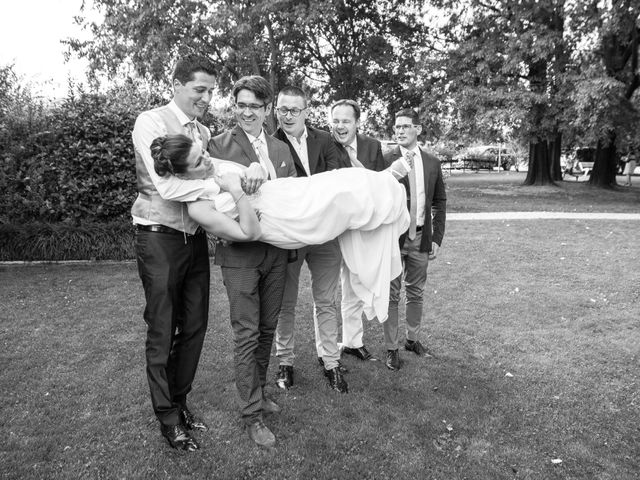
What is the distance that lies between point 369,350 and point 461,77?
16031 millimetres

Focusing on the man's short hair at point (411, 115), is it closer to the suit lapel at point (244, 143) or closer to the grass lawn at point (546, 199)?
the suit lapel at point (244, 143)

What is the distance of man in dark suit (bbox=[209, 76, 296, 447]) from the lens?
3.44 m

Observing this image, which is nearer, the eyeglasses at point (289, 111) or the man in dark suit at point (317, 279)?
the eyeglasses at point (289, 111)

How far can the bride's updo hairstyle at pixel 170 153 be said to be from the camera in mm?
2891

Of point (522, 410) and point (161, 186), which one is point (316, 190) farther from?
point (522, 410)

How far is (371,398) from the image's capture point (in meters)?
4.14

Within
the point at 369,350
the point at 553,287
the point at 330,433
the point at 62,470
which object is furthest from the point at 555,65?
the point at 62,470

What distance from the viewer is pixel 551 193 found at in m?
20.5

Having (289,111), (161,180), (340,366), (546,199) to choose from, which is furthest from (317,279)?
(546,199)

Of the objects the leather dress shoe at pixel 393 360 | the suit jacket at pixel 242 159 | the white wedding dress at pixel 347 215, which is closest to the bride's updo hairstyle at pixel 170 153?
the white wedding dress at pixel 347 215

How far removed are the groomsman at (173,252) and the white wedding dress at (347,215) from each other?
322 mm

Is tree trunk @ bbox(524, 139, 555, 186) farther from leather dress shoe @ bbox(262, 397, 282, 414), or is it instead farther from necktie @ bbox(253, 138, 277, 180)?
leather dress shoe @ bbox(262, 397, 282, 414)

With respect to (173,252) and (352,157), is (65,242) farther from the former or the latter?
(173,252)

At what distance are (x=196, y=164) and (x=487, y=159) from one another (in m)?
48.8
